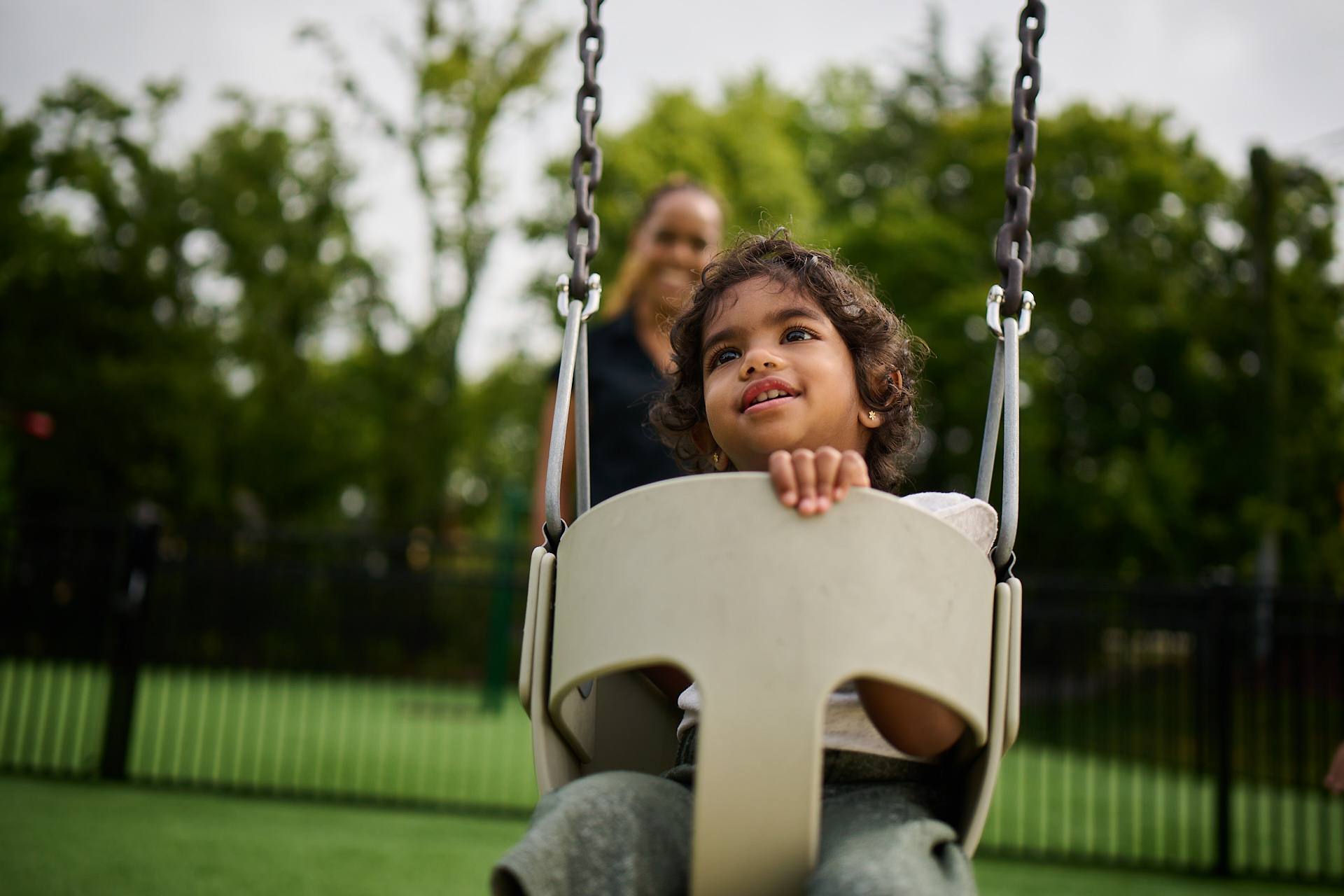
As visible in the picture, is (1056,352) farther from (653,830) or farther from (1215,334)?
(653,830)

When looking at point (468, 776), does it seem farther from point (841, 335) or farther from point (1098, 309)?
point (1098, 309)

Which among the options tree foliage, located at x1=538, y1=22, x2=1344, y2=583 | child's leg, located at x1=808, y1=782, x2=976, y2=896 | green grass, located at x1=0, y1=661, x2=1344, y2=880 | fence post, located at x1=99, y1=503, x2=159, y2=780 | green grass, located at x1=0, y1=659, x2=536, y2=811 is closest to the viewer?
child's leg, located at x1=808, y1=782, x2=976, y2=896

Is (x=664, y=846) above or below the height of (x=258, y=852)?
above

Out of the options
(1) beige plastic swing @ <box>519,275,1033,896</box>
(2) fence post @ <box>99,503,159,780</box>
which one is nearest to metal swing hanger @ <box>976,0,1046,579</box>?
(1) beige plastic swing @ <box>519,275,1033,896</box>

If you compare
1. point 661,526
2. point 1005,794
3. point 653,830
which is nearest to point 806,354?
point 661,526

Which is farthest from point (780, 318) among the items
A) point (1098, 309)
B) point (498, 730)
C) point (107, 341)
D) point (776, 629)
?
point (107, 341)

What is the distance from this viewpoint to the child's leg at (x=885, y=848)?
1.01 m

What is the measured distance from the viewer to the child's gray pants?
1.02 metres

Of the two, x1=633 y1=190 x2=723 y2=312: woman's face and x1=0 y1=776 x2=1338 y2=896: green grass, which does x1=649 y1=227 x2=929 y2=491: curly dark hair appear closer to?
x1=633 y1=190 x2=723 y2=312: woman's face

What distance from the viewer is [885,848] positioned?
3.54 feet

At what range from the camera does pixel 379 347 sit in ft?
55.0

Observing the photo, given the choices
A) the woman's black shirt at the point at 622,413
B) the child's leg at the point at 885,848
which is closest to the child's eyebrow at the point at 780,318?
the child's leg at the point at 885,848

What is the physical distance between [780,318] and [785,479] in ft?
1.72

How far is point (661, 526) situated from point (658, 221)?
188 centimetres
